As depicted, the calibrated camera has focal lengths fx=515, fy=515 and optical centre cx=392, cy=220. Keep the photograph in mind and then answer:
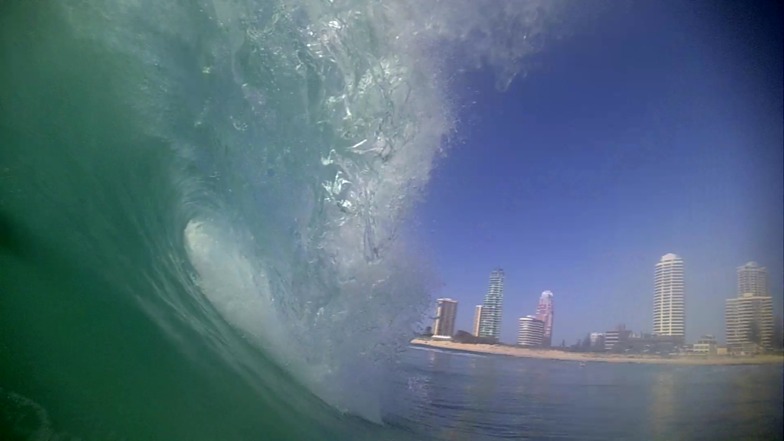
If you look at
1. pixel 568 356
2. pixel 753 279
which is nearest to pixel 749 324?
pixel 753 279

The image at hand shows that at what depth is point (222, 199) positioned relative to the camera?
10.7 ft

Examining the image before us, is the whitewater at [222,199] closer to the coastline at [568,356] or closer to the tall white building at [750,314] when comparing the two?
the coastline at [568,356]

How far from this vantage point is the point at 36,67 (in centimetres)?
288

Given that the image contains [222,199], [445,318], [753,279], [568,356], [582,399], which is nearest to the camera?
[222,199]

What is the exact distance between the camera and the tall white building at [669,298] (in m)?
4.17

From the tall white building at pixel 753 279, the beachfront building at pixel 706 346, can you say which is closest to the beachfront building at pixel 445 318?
the beachfront building at pixel 706 346

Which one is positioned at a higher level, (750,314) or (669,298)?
(750,314)

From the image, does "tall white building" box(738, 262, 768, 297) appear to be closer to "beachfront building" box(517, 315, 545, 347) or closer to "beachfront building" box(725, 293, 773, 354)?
"beachfront building" box(725, 293, 773, 354)

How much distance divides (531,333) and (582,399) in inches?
35.0

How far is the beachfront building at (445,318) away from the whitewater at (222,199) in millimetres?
158

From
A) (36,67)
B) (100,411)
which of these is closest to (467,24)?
(36,67)

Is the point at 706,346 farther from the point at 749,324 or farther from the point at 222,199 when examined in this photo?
the point at 222,199

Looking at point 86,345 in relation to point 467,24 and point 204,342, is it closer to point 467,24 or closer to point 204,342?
point 204,342

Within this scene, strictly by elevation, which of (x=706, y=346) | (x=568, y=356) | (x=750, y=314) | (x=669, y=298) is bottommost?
(x=568, y=356)
